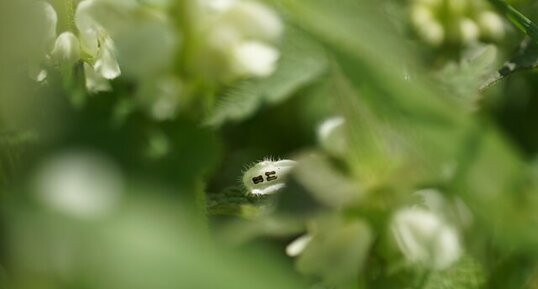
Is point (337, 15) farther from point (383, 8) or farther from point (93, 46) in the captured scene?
point (93, 46)

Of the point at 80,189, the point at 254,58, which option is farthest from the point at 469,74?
the point at 80,189

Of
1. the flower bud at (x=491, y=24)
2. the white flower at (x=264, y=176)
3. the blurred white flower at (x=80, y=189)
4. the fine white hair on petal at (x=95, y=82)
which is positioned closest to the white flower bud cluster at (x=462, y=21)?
the flower bud at (x=491, y=24)

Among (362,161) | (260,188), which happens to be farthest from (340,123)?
(260,188)

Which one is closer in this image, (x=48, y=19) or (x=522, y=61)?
(x=48, y=19)

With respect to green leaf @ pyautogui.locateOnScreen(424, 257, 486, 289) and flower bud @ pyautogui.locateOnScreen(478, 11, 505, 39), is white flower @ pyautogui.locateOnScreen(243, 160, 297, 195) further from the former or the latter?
flower bud @ pyautogui.locateOnScreen(478, 11, 505, 39)

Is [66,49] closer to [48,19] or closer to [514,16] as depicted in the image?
[48,19]

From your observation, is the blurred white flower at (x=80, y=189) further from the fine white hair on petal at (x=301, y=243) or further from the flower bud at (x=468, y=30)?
the flower bud at (x=468, y=30)
